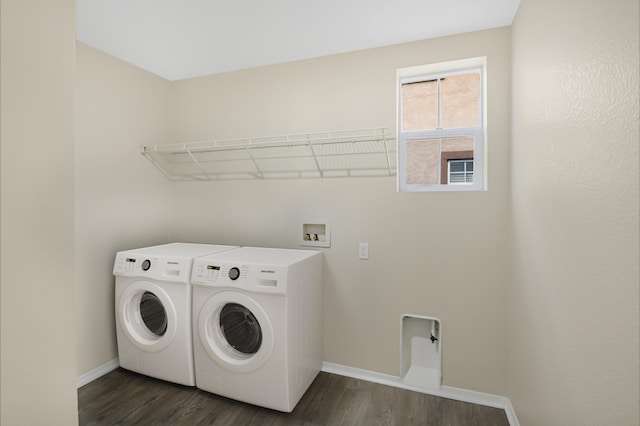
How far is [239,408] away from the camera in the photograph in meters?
2.00

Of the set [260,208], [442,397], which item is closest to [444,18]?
[260,208]

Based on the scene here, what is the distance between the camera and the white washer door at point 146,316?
85.7 inches

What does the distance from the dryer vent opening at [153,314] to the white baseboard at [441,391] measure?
1224 mm

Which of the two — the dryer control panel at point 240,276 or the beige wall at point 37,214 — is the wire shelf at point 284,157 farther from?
the beige wall at point 37,214

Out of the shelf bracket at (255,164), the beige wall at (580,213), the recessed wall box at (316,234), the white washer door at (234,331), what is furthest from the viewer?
the shelf bracket at (255,164)

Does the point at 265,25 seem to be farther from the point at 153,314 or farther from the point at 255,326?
the point at 153,314

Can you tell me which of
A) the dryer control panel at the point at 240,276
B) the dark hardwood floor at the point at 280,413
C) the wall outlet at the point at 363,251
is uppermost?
the wall outlet at the point at 363,251

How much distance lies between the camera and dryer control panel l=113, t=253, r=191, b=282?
2.12 meters

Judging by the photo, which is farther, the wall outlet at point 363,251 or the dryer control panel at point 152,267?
the wall outlet at point 363,251

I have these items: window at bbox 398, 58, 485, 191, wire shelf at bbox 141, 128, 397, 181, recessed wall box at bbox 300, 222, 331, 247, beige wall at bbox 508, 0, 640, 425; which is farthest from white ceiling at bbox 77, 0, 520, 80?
recessed wall box at bbox 300, 222, 331, 247

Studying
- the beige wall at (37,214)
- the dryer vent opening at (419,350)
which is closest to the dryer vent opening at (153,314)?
the beige wall at (37,214)

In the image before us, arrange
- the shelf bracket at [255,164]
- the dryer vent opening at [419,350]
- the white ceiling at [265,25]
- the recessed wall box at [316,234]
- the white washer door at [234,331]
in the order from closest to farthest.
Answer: the white ceiling at [265,25]
the white washer door at [234,331]
the dryer vent opening at [419,350]
the recessed wall box at [316,234]
the shelf bracket at [255,164]

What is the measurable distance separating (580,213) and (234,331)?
191cm

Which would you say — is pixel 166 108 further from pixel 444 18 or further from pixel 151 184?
pixel 444 18
